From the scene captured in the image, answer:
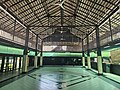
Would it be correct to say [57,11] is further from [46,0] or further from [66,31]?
[66,31]

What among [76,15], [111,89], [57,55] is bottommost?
[111,89]

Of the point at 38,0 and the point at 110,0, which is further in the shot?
the point at 38,0

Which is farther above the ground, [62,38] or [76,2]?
[76,2]

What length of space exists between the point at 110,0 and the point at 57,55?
57.0 feet

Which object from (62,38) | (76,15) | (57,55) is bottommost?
(57,55)

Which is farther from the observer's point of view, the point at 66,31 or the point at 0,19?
the point at 66,31

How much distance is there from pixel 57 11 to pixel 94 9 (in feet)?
16.7

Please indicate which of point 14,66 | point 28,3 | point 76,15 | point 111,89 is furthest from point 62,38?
point 111,89

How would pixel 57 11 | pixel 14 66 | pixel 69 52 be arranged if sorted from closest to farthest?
1. pixel 14 66
2. pixel 57 11
3. pixel 69 52

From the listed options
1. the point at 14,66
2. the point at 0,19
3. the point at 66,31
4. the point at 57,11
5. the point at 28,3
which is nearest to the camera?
the point at 28,3

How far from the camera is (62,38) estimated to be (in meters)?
25.6

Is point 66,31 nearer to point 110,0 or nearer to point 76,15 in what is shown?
point 76,15

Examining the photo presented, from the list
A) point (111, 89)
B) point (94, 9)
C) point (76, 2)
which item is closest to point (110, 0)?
point (94, 9)

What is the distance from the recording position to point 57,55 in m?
25.6
